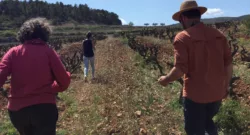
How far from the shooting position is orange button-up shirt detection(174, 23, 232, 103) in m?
3.90

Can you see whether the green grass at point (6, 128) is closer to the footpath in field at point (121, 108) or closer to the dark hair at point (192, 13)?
the footpath in field at point (121, 108)

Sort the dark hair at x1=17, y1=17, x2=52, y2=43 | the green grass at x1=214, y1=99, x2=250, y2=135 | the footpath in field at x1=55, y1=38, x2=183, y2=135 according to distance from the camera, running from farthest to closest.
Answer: the footpath in field at x1=55, y1=38, x2=183, y2=135 < the green grass at x1=214, y1=99, x2=250, y2=135 < the dark hair at x1=17, y1=17, x2=52, y2=43

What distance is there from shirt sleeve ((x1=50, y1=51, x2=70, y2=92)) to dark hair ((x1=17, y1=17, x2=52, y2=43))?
22 cm

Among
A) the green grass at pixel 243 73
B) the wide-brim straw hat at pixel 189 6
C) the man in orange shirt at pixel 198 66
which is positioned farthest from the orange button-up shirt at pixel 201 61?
the green grass at pixel 243 73

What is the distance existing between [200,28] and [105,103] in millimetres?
5258

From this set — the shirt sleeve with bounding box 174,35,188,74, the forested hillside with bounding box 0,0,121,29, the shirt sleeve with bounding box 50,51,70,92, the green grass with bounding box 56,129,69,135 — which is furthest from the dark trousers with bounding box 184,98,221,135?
the forested hillside with bounding box 0,0,121,29

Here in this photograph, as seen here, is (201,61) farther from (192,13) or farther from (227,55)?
(192,13)

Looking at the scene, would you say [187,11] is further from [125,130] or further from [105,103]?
[105,103]

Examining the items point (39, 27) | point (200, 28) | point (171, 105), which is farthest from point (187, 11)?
point (171, 105)

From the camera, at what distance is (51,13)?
349 ft

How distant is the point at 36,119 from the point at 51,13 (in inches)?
4141

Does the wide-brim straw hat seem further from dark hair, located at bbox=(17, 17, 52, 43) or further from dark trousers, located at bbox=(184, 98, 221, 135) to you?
dark hair, located at bbox=(17, 17, 52, 43)

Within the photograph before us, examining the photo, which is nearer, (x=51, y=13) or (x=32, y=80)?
(x=32, y=80)

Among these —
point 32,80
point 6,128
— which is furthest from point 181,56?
point 6,128
